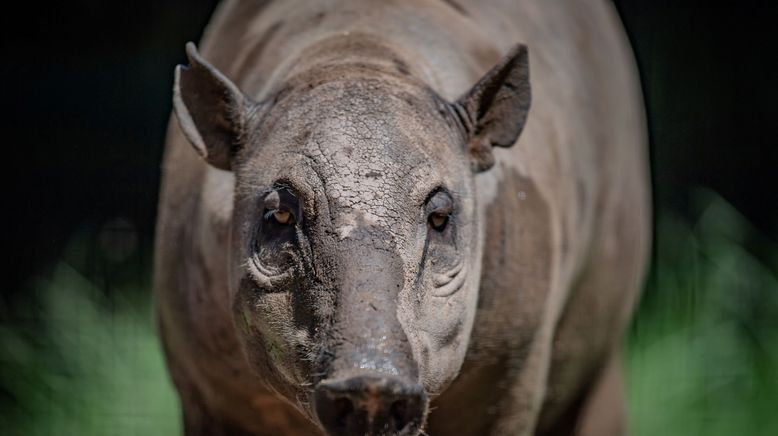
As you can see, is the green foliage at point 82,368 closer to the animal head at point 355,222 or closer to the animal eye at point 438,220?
the animal head at point 355,222

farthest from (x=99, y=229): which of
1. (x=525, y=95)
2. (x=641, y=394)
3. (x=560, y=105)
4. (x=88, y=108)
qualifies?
(x=525, y=95)

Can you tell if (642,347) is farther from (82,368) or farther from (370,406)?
(370,406)

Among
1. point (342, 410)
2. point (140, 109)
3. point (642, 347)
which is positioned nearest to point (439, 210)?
point (342, 410)

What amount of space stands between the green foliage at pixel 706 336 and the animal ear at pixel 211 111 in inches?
121

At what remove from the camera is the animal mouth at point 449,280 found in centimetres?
274

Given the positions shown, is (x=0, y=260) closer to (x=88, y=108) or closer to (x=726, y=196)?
(x=88, y=108)

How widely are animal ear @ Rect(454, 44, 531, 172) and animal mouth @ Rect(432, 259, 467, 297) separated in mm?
294

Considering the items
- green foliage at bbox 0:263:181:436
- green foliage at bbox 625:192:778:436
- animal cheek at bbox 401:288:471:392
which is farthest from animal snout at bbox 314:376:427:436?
green foliage at bbox 625:192:778:436

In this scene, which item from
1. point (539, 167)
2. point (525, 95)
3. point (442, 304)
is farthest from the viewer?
point (539, 167)

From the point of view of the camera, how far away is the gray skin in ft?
8.44

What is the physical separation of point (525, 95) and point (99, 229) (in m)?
3.30

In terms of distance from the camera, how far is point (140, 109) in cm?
621

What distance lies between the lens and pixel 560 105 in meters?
3.74

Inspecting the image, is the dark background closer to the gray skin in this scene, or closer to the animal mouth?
the gray skin
